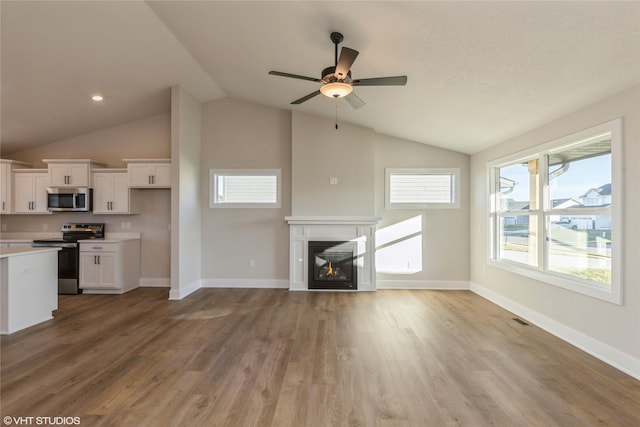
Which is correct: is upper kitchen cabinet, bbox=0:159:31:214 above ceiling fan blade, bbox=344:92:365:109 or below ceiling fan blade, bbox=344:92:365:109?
below

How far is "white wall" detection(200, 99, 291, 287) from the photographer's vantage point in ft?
18.1

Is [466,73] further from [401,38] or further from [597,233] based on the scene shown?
[597,233]

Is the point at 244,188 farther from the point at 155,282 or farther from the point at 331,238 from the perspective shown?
the point at 155,282

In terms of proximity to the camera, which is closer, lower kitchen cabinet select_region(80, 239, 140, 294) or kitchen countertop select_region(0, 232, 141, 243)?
lower kitchen cabinet select_region(80, 239, 140, 294)

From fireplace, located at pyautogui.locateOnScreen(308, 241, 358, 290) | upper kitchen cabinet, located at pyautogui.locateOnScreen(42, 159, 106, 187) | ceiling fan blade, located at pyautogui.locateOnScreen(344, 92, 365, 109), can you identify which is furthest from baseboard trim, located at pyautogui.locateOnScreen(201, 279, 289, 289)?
ceiling fan blade, located at pyautogui.locateOnScreen(344, 92, 365, 109)

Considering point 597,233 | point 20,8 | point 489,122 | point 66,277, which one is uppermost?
point 20,8

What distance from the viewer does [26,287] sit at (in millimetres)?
3463

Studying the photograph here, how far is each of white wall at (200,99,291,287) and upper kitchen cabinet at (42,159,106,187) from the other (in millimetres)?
1986

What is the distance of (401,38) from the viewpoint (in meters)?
2.67

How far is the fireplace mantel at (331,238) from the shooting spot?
17.2 ft

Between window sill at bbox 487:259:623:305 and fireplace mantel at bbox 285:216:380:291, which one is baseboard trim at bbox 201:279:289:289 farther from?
window sill at bbox 487:259:623:305

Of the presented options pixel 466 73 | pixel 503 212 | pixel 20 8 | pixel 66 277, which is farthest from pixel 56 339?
pixel 503 212

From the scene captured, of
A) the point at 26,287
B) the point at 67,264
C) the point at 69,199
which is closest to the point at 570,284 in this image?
the point at 26,287

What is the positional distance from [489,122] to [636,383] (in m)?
3.02
